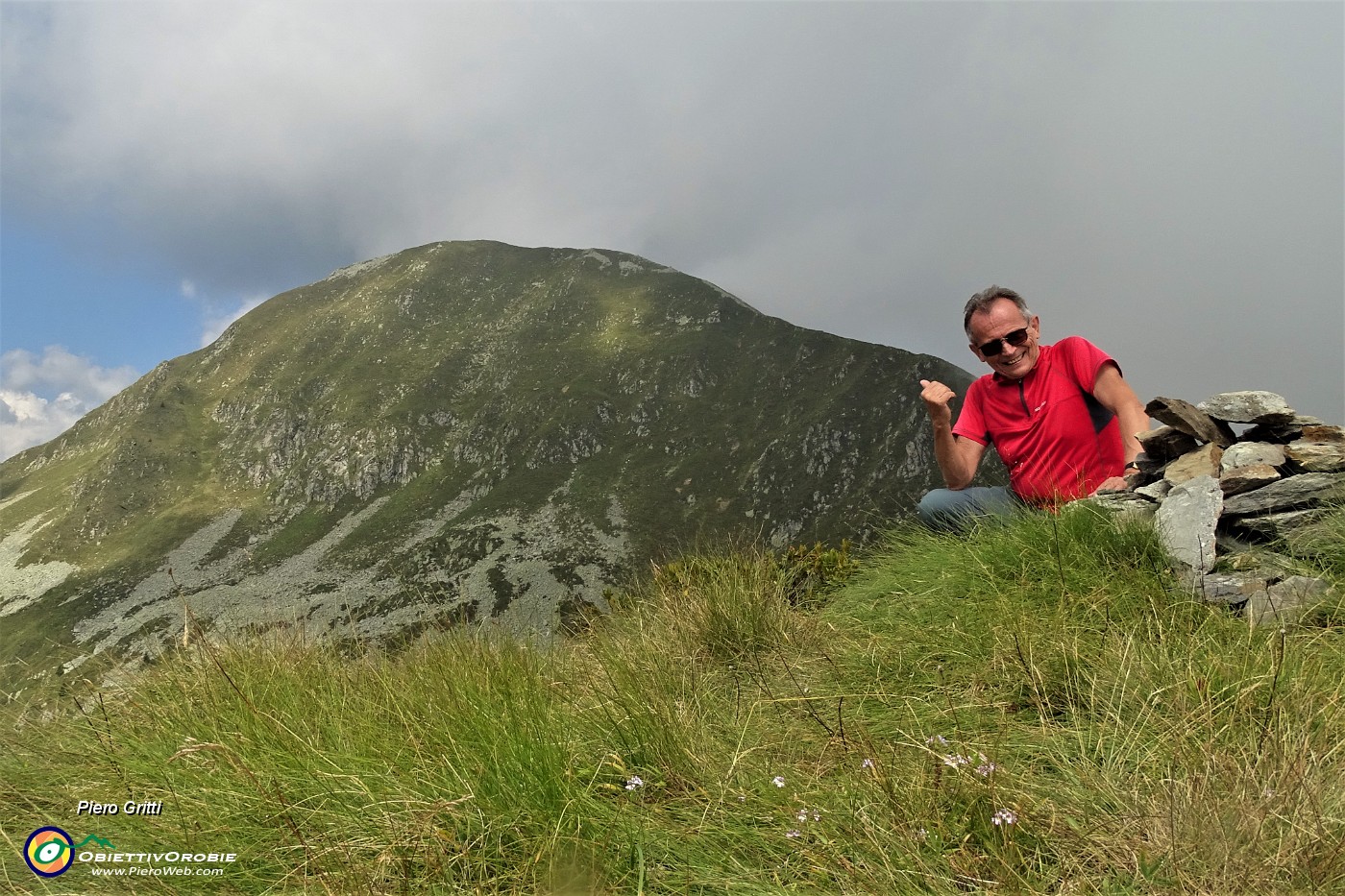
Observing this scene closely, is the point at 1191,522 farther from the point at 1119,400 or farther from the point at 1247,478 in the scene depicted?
the point at 1119,400

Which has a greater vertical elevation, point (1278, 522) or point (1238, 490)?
point (1238, 490)

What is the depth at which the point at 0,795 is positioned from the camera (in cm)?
377

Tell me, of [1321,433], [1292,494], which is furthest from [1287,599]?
[1321,433]

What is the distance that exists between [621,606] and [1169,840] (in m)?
6.62

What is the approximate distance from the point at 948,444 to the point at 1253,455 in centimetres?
246

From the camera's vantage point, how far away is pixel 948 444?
7059 mm

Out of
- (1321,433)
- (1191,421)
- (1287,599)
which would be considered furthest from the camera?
(1191,421)

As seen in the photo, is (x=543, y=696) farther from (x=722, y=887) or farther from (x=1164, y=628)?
(x=1164, y=628)

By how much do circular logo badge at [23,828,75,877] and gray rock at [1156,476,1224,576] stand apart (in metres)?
6.79

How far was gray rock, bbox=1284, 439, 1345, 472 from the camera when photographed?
18.2ft

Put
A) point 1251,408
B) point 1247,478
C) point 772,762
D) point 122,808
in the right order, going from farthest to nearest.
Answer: point 1251,408 → point 1247,478 → point 772,762 → point 122,808

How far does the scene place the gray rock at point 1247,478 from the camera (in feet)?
18.3

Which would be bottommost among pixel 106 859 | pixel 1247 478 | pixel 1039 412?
pixel 1247 478

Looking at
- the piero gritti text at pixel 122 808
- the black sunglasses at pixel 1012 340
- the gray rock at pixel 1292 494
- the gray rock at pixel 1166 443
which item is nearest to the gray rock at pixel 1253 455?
the gray rock at pixel 1292 494
